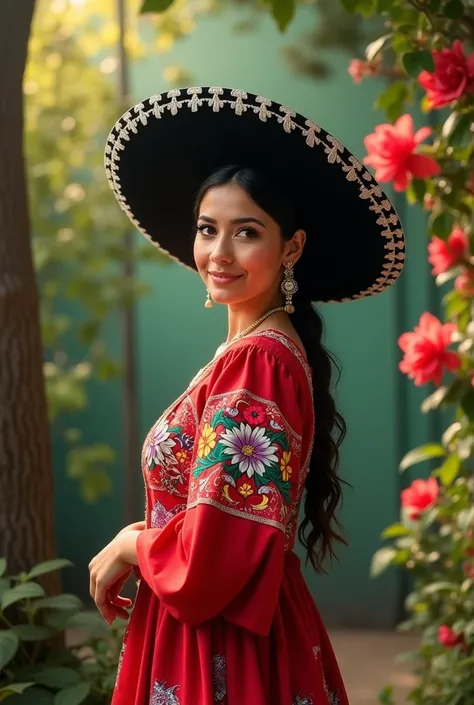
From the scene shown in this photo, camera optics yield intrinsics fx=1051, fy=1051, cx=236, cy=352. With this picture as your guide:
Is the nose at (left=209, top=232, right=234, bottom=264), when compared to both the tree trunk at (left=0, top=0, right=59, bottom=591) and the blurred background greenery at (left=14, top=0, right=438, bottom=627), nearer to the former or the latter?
the tree trunk at (left=0, top=0, right=59, bottom=591)

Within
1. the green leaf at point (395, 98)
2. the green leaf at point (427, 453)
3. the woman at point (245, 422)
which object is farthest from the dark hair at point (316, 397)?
the green leaf at point (427, 453)

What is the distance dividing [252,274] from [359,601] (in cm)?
342

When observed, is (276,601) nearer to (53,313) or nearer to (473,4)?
(473,4)

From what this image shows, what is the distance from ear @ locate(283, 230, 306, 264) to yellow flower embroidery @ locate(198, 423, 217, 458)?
357 millimetres

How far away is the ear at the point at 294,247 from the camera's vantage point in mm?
1810

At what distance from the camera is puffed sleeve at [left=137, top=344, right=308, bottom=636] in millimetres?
1563

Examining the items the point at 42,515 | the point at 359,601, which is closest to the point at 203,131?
the point at 42,515

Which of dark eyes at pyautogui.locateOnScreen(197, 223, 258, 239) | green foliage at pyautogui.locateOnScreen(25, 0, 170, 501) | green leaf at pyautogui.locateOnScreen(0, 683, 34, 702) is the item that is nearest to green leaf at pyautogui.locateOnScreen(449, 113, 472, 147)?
dark eyes at pyautogui.locateOnScreen(197, 223, 258, 239)

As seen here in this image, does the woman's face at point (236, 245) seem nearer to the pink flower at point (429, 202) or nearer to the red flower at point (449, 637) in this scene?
the pink flower at point (429, 202)

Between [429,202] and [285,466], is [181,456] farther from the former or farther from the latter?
[429,202]

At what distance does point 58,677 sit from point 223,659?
2.68 ft

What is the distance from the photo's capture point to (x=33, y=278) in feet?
8.62

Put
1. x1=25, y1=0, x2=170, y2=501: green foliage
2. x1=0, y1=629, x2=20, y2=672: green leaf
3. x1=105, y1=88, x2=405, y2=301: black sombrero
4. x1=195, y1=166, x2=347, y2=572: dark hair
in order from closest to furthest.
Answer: x1=105, y1=88, x2=405, y2=301: black sombrero < x1=195, y1=166, x2=347, y2=572: dark hair < x1=0, y1=629, x2=20, y2=672: green leaf < x1=25, y1=0, x2=170, y2=501: green foliage

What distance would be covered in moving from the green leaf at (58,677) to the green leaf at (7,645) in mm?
147
